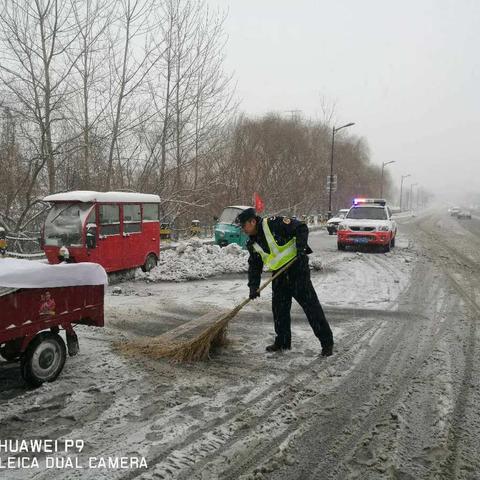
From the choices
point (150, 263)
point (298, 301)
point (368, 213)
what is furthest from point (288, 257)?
point (368, 213)

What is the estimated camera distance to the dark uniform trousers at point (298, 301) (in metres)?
5.24

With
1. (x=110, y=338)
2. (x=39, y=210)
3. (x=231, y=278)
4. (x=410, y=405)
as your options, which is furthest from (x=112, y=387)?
(x=39, y=210)

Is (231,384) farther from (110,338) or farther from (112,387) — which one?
(110,338)

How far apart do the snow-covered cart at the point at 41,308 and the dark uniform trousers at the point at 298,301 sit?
201 centimetres

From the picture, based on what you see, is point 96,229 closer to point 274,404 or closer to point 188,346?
point 188,346

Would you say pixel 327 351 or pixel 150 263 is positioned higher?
pixel 150 263

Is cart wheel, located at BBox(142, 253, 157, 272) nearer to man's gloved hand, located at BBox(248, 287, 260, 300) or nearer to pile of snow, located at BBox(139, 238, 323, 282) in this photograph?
pile of snow, located at BBox(139, 238, 323, 282)

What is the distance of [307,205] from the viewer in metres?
42.0

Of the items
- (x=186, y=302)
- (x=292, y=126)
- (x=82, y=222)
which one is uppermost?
(x=292, y=126)

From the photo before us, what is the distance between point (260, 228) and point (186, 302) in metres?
3.54

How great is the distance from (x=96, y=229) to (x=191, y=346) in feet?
16.3

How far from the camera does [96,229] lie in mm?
9258

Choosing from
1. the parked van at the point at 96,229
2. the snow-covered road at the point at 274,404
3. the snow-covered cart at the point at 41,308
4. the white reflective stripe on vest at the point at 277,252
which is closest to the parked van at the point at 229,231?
the parked van at the point at 96,229

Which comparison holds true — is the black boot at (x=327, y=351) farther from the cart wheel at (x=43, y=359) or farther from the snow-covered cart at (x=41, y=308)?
the cart wheel at (x=43, y=359)
